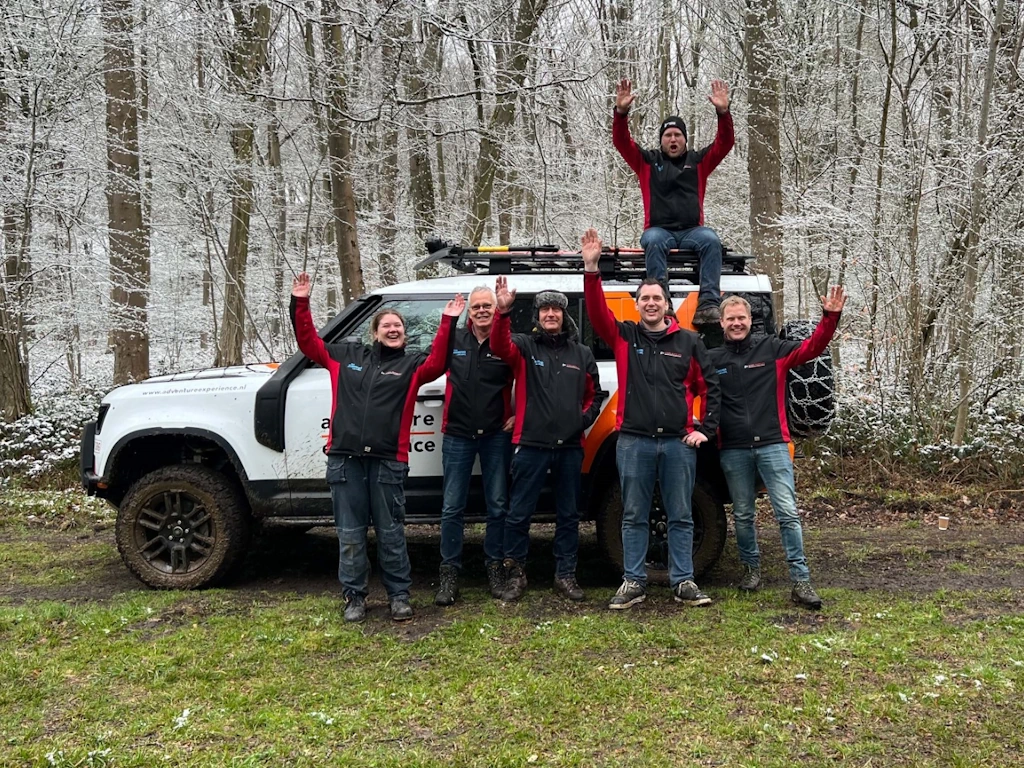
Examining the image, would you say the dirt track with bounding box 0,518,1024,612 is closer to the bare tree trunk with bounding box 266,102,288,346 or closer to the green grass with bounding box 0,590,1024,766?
the green grass with bounding box 0,590,1024,766

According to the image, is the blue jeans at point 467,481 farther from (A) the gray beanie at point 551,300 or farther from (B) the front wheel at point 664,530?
(A) the gray beanie at point 551,300

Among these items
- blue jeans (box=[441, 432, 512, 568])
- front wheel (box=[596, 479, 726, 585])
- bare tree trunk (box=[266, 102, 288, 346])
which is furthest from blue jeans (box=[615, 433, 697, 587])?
bare tree trunk (box=[266, 102, 288, 346])

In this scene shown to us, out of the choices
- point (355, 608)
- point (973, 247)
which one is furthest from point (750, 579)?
point (973, 247)

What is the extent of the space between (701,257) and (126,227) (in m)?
9.35

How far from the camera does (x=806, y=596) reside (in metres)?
5.12

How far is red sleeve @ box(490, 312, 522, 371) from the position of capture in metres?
5.03

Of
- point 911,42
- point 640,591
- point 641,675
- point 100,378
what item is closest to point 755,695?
point 641,675

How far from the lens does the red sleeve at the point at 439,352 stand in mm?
5117

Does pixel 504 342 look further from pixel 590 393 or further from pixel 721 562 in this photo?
pixel 721 562

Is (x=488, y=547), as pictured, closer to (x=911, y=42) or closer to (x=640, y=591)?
(x=640, y=591)

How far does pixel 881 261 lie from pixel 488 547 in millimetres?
5732

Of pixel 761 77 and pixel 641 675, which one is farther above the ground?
pixel 761 77

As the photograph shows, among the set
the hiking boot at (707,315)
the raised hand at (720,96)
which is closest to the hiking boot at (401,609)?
the hiking boot at (707,315)

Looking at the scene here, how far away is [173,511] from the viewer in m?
5.68
